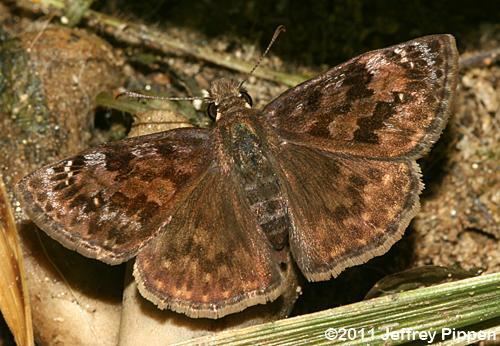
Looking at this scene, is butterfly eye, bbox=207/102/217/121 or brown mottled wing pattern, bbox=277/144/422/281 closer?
brown mottled wing pattern, bbox=277/144/422/281

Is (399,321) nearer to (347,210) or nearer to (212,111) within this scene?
(347,210)

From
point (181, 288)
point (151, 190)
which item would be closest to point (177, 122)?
point (151, 190)

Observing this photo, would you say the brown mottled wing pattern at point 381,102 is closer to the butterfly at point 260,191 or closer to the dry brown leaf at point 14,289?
the butterfly at point 260,191

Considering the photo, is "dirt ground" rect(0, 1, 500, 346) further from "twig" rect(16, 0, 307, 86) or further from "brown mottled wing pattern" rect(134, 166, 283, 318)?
"brown mottled wing pattern" rect(134, 166, 283, 318)

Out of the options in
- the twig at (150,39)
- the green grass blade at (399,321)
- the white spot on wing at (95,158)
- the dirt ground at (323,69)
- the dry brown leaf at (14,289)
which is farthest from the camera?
the twig at (150,39)

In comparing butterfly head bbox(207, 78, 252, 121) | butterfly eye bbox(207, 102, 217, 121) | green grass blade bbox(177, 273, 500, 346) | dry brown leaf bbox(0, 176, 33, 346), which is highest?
butterfly head bbox(207, 78, 252, 121)

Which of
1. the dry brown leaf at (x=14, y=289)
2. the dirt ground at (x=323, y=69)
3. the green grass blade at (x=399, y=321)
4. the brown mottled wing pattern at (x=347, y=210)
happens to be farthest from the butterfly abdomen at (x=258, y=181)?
the dry brown leaf at (x=14, y=289)

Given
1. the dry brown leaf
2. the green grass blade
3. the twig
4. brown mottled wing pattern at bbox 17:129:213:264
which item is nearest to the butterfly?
brown mottled wing pattern at bbox 17:129:213:264

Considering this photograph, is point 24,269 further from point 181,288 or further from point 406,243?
point 406,243
